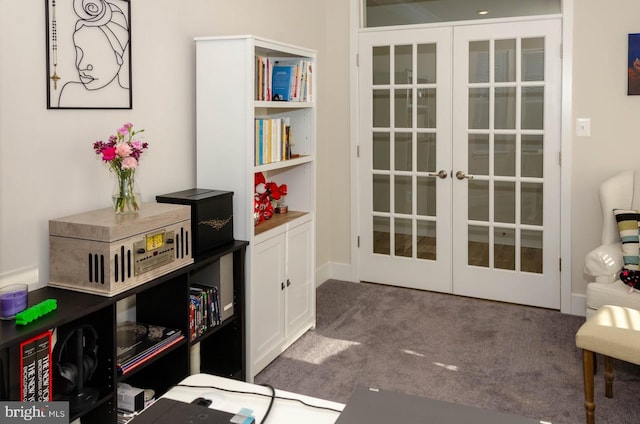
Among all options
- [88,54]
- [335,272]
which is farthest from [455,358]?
[88,54]

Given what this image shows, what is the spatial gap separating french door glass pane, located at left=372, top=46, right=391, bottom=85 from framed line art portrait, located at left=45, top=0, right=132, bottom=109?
238 cm

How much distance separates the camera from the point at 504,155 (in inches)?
169

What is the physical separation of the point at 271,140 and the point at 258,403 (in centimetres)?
203

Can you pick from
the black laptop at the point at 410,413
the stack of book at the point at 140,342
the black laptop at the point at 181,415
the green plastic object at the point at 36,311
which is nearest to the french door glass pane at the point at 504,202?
the stack of book at the point at 140,342

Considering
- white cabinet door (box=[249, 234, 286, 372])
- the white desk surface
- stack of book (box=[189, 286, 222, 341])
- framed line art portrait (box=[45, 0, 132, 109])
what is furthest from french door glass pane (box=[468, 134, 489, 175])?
the white desk surface

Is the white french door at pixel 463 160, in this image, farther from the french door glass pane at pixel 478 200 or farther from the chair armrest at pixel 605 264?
the chair armrest at pixel 605 264

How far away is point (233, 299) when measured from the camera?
A: 9.59ft

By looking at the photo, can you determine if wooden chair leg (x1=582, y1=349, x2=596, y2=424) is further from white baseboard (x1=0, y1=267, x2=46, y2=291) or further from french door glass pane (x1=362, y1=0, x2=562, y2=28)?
french door glass pane (x1=362, y1=0, x2=562, y2=28)

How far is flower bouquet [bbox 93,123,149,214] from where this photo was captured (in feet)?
7.59

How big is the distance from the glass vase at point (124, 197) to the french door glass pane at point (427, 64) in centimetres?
273

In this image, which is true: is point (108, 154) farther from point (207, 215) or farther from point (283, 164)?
point (283, 164)

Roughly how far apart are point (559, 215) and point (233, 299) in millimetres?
2449

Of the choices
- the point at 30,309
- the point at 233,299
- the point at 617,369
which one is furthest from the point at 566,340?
the point at 30,309

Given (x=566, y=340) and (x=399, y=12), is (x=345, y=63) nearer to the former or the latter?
(x=399, y=12)
